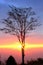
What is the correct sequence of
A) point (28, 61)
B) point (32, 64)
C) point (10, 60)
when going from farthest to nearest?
point (28, 61), point (32, 64), point (10, 60)

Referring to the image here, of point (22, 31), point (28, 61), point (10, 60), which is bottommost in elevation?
point (28, 61)

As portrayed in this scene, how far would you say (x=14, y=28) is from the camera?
949 inches

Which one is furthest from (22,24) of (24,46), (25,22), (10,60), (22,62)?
(10,60)

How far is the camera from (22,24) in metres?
23.8

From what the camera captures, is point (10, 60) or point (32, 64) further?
point (32, 64)

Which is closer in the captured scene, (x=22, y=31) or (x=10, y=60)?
(x=10, y=60)

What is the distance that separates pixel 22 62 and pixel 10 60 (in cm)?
449

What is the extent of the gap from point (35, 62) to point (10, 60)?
4652 mm

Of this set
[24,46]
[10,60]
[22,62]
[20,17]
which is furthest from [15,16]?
[10,60]

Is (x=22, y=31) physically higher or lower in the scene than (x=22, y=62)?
higher

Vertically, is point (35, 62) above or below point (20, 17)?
below

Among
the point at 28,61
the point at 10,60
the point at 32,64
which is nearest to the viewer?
the point at 10,60

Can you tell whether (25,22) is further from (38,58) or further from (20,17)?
(38,58)

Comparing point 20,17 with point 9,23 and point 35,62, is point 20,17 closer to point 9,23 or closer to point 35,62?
point 9,23
